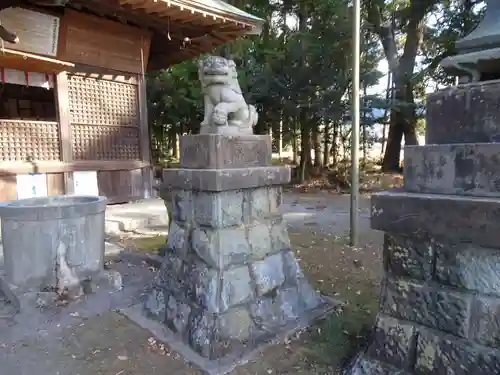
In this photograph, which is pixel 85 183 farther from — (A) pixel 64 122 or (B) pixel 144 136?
(B) pixel 144 136

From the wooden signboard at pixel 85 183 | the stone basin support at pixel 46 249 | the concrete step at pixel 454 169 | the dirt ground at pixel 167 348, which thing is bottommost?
the dirt ground at pixel 167 348

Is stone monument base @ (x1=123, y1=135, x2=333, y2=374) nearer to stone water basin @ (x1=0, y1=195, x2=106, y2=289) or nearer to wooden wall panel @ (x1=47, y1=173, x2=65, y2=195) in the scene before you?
stone water basin @ (x1=0, y1=195, x2=106, y2=289)

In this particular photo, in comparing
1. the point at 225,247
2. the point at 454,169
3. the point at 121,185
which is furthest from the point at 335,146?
the point at 454,169

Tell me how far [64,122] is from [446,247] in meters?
7.50

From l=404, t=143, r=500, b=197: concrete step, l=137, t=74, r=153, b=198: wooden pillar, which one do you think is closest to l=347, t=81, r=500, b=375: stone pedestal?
l=404, t=143, r=500, b=197: concrete step

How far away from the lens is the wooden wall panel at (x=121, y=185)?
26.9ft

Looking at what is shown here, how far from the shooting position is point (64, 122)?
7.51m

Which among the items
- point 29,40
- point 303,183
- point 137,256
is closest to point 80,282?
point 137,256

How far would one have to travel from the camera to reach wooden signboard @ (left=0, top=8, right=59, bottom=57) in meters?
6.52

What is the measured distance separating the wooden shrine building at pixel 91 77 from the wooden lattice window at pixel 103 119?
0.07 ft

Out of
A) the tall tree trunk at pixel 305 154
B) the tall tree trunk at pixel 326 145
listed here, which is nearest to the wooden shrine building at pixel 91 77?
the tall tree trunk at pixel 305 154

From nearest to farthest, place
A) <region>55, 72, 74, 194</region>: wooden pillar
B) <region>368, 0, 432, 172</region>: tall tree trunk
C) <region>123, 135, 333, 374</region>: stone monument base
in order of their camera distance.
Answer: <region>123, 135, 333, 374</region>: stone monument base, <region>55, 72, 74, 194</region>: wooden pillar, <region>368, 0, 432, 172</region>: tall tree trunk

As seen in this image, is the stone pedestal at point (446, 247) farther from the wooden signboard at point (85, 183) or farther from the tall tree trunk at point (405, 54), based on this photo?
the tall tree trunk at point (405, 54)

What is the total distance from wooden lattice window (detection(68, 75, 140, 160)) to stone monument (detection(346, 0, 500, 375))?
23.6ft
